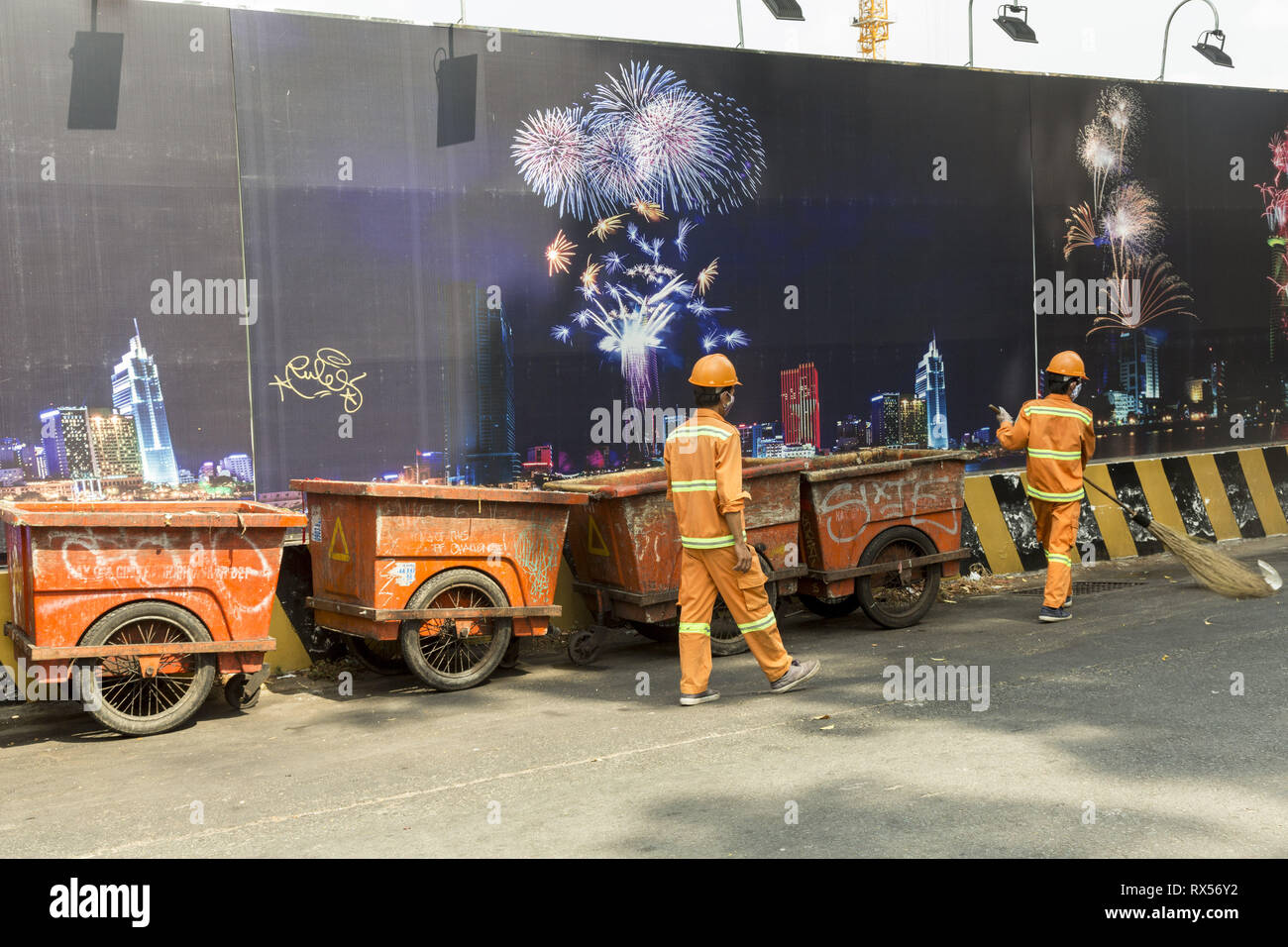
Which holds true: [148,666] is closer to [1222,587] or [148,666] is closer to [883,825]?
[883,825]

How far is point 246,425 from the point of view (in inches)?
369

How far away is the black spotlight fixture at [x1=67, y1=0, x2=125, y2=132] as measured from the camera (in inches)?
347

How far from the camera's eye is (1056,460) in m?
9.90

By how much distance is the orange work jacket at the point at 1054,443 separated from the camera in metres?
9.90

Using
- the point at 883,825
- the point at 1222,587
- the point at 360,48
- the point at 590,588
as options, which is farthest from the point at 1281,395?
the point at 883,825

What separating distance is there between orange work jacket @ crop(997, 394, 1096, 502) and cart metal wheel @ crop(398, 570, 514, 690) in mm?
4354

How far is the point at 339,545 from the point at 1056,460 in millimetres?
5540

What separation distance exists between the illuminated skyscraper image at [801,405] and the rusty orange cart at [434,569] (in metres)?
3.75

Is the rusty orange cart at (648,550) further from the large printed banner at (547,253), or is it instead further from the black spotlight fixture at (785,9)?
the black spotlight fixture at (785,9)

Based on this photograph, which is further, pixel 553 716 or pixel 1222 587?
pixel 1222 587

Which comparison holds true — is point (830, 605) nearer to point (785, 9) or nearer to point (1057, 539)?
point (1057, 539)

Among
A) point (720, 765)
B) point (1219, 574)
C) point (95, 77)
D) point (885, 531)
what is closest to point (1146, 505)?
point (1219, 574)

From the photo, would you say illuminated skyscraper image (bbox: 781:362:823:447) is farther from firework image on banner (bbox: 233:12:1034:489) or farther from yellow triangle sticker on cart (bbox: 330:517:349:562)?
yellow triangle sticker on cart (bbox: 330:517:349:562)

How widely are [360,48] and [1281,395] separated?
12203 mm
